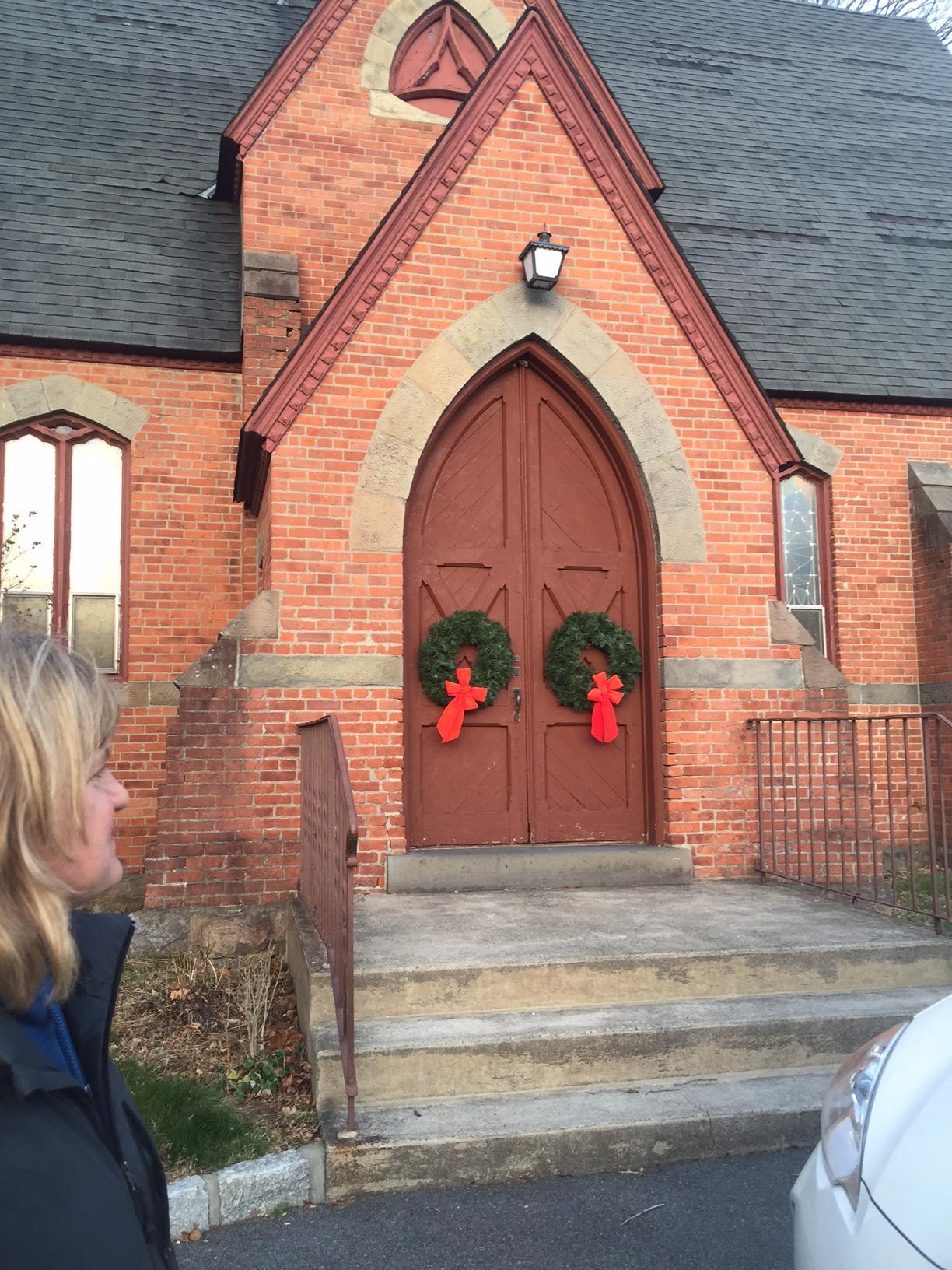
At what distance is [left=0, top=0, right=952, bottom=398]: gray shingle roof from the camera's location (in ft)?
31.0

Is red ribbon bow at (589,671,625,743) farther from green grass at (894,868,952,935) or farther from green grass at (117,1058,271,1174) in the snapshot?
green grass at (117,1058,271,1174)

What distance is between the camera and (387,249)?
7.24 metres

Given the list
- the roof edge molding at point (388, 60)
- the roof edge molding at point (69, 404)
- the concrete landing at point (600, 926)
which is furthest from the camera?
the roof edge molding at point (388, 60)

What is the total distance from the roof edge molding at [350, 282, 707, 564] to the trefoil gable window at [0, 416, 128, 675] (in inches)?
121

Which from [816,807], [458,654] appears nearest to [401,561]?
[458,654]

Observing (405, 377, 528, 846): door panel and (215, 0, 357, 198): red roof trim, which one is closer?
(405, 377, 528, 846): door panel

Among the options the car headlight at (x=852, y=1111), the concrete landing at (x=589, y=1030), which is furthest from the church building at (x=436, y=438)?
the car headlight at (x=852, y=1111)

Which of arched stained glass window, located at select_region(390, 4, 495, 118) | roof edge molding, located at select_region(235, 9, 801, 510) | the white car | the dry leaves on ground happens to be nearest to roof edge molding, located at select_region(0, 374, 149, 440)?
roof edge molding, located at select_region(235, 9, 801, 510)

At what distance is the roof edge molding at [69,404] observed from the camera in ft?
28.7

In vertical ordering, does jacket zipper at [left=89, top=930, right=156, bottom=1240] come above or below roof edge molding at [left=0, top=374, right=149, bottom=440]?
below

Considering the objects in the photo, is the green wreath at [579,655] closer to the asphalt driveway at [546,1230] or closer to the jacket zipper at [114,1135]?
the asphalt driveway at [546,1230]

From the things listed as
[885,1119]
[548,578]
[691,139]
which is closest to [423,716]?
[548,578]

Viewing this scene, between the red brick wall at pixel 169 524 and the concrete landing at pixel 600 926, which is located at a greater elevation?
the red brick wall at pixel 169 524

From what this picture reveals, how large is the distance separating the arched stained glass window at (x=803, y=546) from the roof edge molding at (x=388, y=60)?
5.32 m
